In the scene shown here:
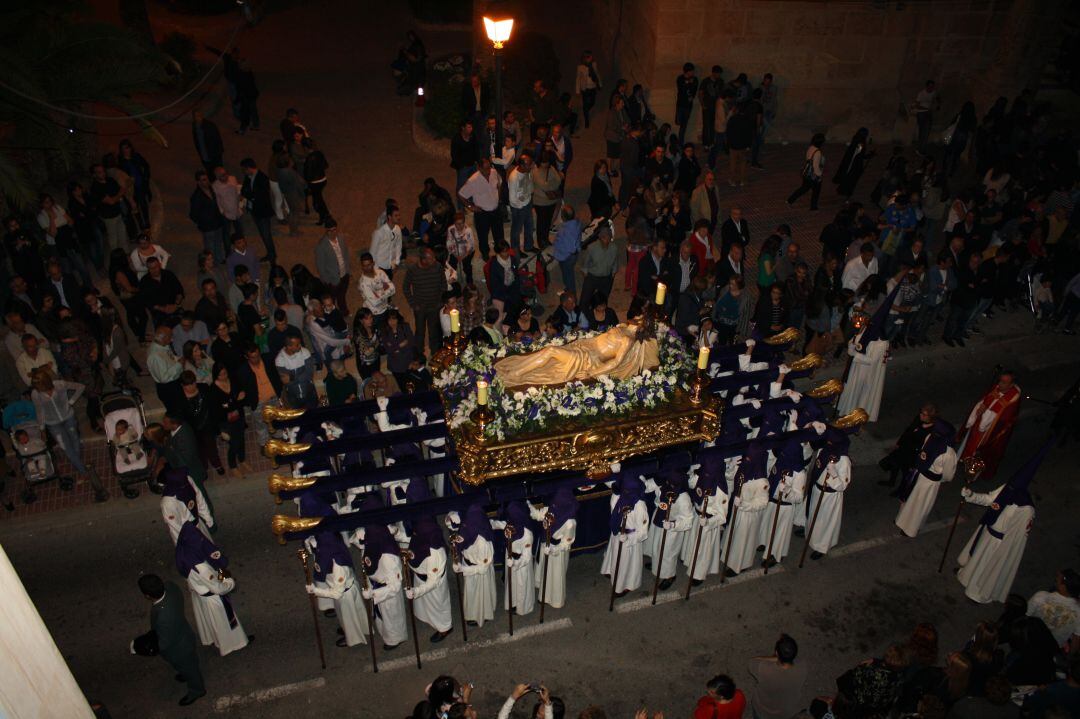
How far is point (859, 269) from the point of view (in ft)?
42.1

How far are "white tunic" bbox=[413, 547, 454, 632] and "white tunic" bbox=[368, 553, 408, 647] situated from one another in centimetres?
18

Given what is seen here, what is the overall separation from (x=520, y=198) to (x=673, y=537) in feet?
21.4

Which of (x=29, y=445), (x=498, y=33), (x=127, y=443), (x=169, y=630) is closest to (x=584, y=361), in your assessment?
(x=169, y=630)

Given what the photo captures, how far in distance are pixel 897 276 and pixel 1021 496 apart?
4528 mm

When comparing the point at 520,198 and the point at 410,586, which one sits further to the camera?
the point at 520,198

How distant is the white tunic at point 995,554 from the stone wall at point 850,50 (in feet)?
37.9

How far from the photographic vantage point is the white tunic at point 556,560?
8.80 m

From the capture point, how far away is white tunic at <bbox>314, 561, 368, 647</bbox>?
→ 27.0 feet

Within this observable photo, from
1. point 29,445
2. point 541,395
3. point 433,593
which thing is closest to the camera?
point 433,593

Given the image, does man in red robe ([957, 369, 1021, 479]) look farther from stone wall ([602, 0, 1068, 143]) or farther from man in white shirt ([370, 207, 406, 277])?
stone wall ([602, 0, 1068, 143])

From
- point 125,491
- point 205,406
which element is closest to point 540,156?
point 205,406

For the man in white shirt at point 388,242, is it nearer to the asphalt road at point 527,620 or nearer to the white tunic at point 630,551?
the asphalt road at point 527,620

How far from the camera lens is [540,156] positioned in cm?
1455

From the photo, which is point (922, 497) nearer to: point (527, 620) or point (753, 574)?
point (753, 574)
